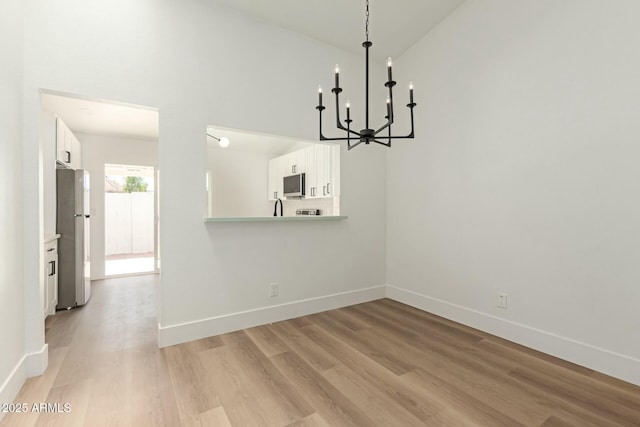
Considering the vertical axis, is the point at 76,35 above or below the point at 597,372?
above

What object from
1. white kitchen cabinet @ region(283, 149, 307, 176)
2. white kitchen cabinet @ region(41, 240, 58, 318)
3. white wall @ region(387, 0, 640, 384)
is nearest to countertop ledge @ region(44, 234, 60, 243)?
white kitchen cabinet @ region(41, 240, 58, 318)

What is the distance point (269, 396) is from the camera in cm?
180

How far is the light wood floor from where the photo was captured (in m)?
1.62

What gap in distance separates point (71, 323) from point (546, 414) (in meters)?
4.10

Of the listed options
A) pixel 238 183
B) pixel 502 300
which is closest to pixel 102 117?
pixel 238 183

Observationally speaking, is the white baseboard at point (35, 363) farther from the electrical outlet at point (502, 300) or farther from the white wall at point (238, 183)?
the white wall at point (238, 183)

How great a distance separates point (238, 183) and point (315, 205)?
2125 millimetres

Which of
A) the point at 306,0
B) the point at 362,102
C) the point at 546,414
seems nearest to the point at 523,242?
the point at 546,414

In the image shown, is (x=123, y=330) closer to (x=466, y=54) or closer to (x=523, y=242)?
(x=523, y=242)

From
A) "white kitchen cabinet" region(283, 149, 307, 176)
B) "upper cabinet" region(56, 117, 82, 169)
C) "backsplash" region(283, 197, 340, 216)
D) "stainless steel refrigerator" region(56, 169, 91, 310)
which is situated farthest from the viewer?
"white kitchen cabinet" region(283, 149, 307, 176)

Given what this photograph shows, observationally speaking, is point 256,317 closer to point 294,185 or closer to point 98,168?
point 294,185

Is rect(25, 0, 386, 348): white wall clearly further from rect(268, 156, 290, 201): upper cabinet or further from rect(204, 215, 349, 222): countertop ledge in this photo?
rect(268, 156, 290, 201): upper cabinet

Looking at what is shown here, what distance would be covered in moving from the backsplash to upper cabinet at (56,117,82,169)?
130 inches

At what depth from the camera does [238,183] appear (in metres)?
6.21
